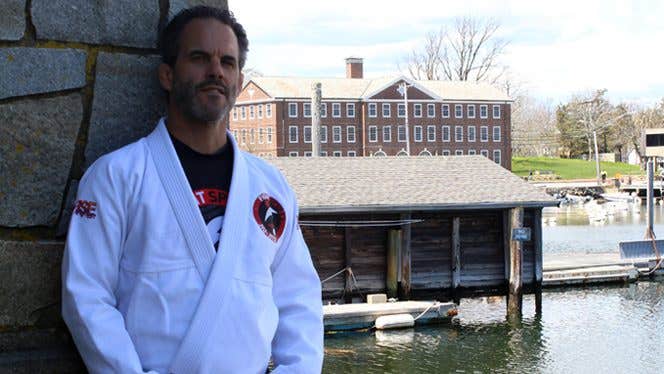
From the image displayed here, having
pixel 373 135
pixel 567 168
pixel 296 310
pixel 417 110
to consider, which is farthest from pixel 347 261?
pixel 567 168

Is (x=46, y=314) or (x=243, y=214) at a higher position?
(x=243, y=214)

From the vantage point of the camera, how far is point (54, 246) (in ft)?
8.68

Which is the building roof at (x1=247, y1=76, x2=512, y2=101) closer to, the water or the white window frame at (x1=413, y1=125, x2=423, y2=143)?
the white window frame at (x1=413, y1=125, x2=423, y2=143)

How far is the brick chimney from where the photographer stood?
250 feet

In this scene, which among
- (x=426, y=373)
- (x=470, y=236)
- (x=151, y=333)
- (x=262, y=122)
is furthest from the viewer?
(x=262, y=122)

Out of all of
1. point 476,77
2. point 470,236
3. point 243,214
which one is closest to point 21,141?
point 243,214

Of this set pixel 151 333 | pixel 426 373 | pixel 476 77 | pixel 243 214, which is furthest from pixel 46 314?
pixel 476 77

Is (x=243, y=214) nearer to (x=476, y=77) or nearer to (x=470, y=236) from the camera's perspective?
(x=470, y=236)

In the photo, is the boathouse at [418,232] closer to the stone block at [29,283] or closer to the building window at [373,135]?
the stone block at [29,283]

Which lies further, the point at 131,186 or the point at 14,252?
the point at 14,252

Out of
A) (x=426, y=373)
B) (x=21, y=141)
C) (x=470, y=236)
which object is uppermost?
(x=21, y=141)

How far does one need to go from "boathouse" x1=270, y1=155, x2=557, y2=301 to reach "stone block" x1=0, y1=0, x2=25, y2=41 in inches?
694

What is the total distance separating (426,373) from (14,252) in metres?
14.8

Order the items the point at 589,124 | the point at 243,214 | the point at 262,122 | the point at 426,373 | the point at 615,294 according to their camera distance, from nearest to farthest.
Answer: the point at 243,214
the point at 426,373
the point at 615,294
the point at 262,122
the point at 589,124
